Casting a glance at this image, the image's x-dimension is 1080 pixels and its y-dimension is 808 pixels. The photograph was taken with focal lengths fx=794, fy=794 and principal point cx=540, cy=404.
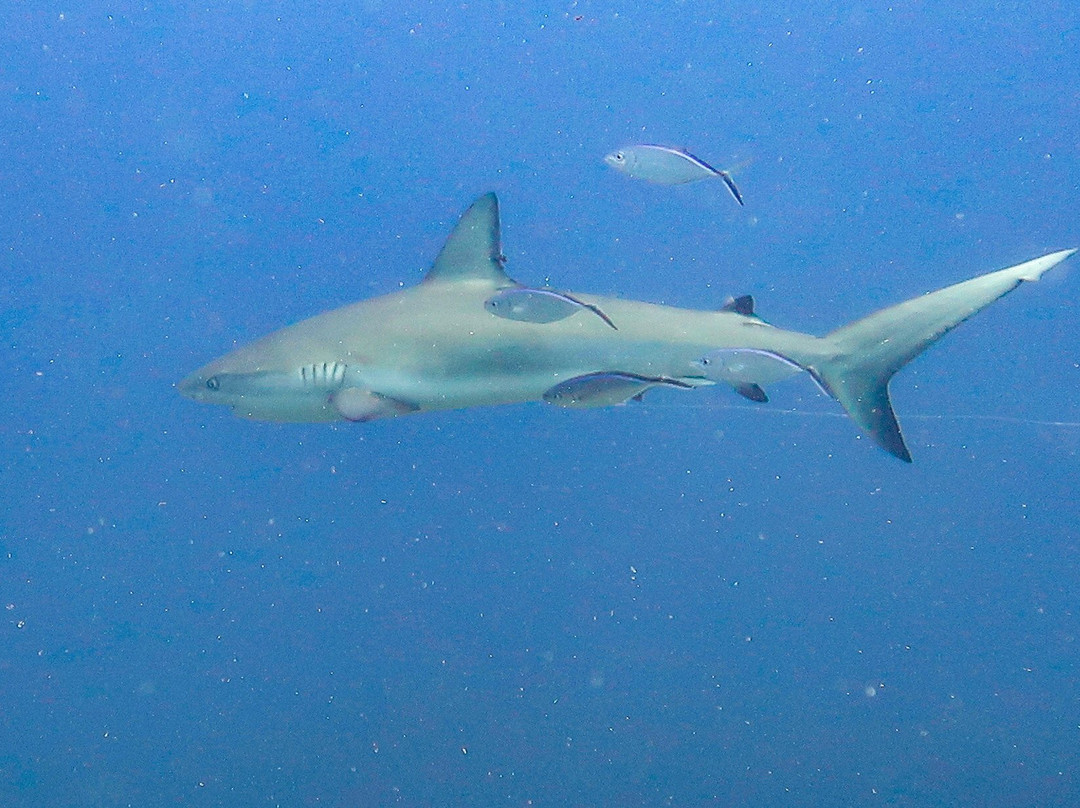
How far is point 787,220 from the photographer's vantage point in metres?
6.95

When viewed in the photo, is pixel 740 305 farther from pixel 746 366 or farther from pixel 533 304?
pixel 533 304

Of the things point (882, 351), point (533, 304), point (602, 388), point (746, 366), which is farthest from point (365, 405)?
point (882, 351)

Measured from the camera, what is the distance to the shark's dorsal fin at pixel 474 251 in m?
3.26

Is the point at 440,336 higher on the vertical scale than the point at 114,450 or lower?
higher

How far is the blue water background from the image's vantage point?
476cm

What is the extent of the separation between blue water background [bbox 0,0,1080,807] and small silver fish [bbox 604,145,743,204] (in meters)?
1.18

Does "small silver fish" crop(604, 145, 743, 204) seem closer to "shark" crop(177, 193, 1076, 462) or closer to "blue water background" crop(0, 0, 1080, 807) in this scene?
"shark" crop(177, 193, 1076, 462)

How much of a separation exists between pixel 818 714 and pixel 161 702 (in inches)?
158

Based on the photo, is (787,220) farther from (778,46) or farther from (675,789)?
(675,789)

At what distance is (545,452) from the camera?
5.90 meters

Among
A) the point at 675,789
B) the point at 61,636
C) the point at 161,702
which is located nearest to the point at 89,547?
the point at 61,636

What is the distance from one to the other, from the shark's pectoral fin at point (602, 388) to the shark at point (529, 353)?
84 millimetres

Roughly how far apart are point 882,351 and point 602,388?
42.5 inches

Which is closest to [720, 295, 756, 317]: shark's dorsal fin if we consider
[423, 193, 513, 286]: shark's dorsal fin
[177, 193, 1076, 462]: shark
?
[177, 193, 1076, 462]: shark
